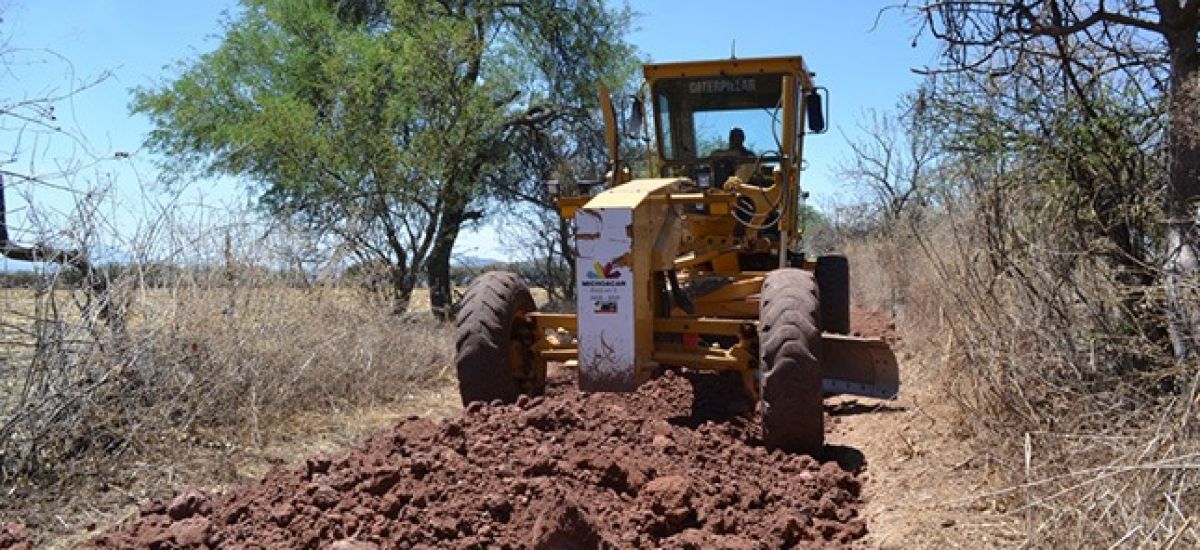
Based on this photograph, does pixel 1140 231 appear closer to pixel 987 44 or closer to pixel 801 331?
pixel 987 44

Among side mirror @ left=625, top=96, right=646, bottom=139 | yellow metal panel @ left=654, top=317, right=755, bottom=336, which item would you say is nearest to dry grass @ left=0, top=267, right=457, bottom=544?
yellow metal panel @ left=654, top=317, right=755, bottom=336

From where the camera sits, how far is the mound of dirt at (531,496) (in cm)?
423

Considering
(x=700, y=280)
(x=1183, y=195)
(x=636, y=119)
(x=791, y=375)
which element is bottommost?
(x=791, y=375)

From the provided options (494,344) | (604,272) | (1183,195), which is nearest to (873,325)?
(494,344)

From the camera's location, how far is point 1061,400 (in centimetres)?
484

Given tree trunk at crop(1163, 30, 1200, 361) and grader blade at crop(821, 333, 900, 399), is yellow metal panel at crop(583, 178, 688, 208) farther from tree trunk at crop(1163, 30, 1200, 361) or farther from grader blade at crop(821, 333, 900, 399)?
tree trunk at crop(1163, 30, 1200, 361)

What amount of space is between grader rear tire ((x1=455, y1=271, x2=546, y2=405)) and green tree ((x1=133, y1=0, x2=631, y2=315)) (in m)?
5.51

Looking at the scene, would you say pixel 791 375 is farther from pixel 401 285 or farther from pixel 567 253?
pixel 567 253

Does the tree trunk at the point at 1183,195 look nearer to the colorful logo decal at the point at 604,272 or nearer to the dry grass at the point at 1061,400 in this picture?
the dry grass at the point at 1061,400

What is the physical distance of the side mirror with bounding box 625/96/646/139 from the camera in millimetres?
8438

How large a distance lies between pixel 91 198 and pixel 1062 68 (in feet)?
18.0

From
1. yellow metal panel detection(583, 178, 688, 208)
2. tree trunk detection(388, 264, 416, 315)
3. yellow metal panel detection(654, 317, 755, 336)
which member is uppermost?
yellow metal panel detection(583, 178, 688, 208)

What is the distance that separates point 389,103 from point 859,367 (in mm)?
9868

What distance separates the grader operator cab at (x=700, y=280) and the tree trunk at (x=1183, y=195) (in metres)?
1.96
